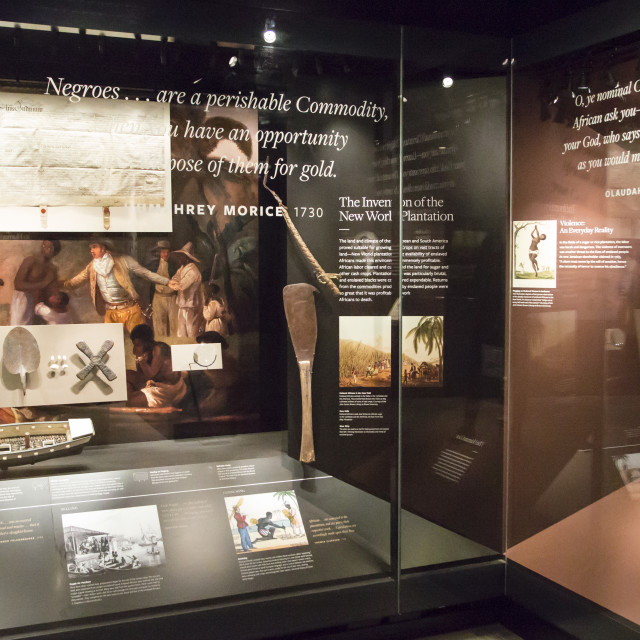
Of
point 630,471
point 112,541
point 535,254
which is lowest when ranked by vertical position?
point 112,541

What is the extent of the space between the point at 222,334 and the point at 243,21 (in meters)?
1.14

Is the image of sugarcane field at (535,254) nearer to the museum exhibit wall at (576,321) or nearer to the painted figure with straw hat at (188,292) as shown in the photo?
the museum exhibit wall at (576,321)

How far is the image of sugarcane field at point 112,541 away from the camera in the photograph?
249cm

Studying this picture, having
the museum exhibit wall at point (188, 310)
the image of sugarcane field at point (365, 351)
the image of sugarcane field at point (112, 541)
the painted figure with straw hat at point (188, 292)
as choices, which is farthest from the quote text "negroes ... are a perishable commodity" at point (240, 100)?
the image of sugarcane field at point (112, 541)

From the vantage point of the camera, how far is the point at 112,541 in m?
2.53

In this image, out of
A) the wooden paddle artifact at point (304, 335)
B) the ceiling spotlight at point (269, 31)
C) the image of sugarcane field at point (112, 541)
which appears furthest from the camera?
the wooden paddle artifact at point (304, 335)

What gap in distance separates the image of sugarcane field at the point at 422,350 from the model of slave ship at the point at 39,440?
1238 mm

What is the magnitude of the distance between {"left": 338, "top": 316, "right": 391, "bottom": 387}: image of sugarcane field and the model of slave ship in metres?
1.00

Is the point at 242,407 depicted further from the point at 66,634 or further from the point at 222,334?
the point at 66,634

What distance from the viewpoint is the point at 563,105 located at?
2748 mm

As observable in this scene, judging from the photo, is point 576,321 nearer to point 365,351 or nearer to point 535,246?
point 535,246

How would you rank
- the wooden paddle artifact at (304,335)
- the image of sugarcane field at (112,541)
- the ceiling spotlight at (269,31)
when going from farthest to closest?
the wooden paddle artifact at (304,335)
the ceiling spotlight at (269,31)
the image of sugarcane field at (112,541)

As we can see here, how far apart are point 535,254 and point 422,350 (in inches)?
22.9

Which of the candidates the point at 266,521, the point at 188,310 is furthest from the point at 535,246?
the point at 266,521
